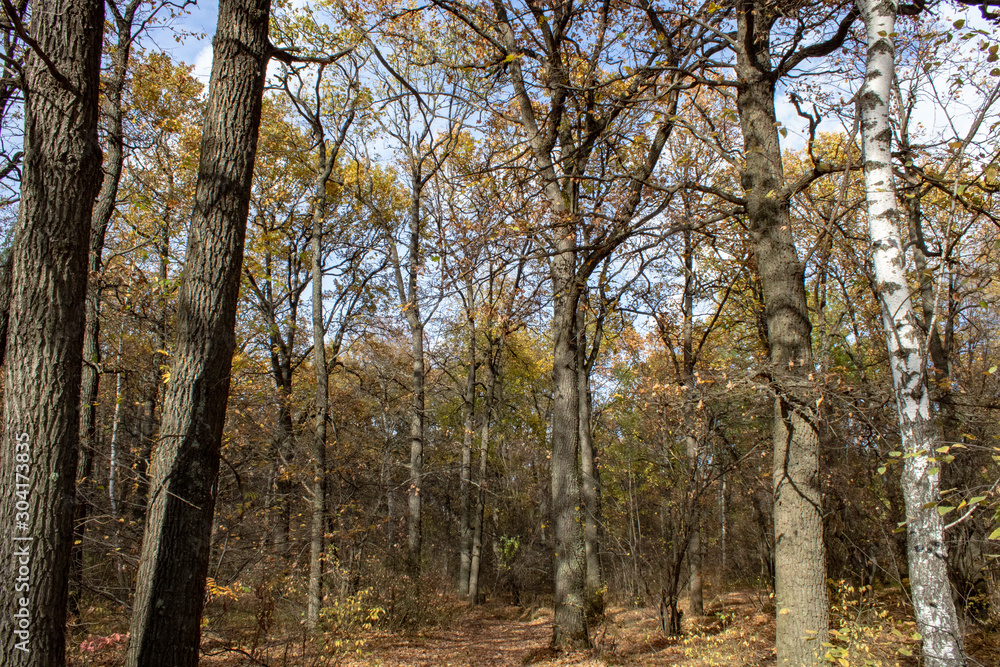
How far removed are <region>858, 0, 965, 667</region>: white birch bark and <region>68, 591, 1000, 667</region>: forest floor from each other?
3.18ft

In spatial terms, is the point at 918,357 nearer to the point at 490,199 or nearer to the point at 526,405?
the point at 490,199

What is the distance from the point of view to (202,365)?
358cm

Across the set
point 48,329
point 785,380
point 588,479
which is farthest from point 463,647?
point 48,329

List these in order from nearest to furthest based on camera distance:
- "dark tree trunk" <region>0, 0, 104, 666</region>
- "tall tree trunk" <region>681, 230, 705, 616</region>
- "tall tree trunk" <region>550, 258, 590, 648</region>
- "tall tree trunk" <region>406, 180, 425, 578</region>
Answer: "dark tree trunk" <region>0, 0, 104, 666</region>, "tall tree trunk" <region>550, 258, 590, 648</region>, "tall tree trunk" <region>681, 230, 705, 616</region>, "tall tree trunk" <region>406, 180, 425, 578</region>

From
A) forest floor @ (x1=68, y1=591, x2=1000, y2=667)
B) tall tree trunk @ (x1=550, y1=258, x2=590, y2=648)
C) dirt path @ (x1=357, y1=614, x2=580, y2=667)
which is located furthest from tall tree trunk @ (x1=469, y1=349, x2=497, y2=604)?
tall tree trunk @ (x1=550, y1=258, x2=590, y2=648)

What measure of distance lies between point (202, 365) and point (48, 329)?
894mm

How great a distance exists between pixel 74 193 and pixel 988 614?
11.5 m

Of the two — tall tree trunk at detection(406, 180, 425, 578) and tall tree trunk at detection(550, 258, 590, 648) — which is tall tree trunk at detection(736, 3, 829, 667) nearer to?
tall tree trunk at detection(550, 258, 590, 648)

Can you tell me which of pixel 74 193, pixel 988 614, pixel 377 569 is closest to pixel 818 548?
pixel 988 614

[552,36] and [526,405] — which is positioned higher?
[552,36]

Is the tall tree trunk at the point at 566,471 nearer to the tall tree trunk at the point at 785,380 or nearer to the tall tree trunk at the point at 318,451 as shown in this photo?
the tall tree trunk at the point at 785,380

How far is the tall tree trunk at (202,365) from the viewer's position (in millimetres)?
3215

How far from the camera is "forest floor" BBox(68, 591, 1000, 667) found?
613 centimetres

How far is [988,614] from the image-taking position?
7559 mm
